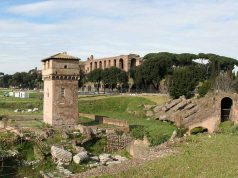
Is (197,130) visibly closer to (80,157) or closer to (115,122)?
(115,122)

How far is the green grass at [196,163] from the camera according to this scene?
13.7 metres

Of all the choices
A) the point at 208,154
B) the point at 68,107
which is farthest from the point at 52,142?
the point at 208,154

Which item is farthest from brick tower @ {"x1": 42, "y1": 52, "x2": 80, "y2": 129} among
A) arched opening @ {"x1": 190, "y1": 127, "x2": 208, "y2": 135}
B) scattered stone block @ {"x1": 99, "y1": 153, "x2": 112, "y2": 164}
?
arched opening @ {"x1": 190, "y1": 127, "x2": 208, "y2": 135}

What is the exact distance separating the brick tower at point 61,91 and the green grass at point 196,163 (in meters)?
17.0

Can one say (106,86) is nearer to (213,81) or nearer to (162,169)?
(213,81)

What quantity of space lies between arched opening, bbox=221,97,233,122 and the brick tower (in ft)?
45.4

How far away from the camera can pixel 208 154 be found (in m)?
17.0

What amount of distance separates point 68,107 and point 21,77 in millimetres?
77117

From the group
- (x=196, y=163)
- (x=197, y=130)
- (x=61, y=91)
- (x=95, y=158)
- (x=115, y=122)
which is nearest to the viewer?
(x=196, y=163)

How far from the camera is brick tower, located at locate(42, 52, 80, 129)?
34625mm

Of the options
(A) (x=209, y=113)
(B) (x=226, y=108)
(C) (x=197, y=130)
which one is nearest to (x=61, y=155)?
(C) (x=197, y=130)

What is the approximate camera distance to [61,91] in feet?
115

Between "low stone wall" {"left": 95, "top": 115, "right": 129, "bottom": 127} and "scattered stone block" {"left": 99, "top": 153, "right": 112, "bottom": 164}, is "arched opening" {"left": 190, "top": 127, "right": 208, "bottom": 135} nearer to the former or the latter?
"low stone wall" {"left": 95, "top": 115, "right": 129, "bottom": 127}

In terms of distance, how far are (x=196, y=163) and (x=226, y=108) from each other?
79.0 ft
